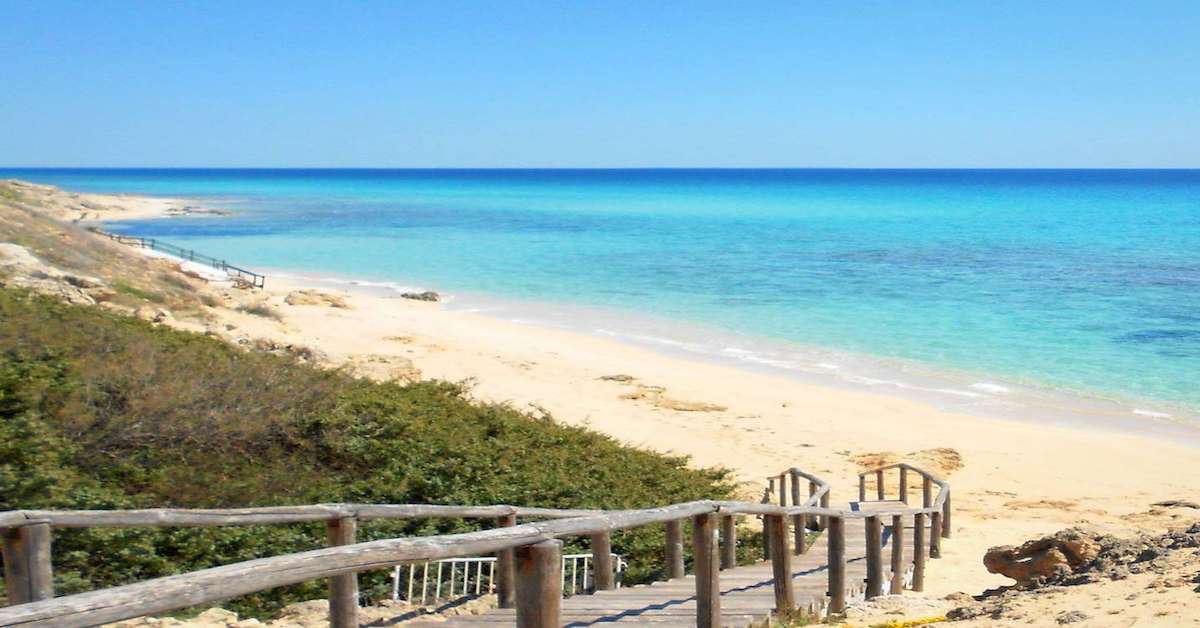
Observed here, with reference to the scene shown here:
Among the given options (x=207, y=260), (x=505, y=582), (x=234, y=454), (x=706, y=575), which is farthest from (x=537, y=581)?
(x=207, y=260)

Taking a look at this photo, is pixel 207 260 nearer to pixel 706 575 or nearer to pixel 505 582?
pixel 505 582

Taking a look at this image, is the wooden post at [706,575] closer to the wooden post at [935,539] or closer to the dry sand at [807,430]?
the dry sand at [807,430]

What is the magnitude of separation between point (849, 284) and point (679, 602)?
127ft

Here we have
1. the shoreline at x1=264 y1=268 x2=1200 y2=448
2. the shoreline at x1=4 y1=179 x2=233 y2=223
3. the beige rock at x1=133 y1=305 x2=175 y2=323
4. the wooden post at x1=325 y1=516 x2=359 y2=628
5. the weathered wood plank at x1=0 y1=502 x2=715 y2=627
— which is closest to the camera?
the weathered wood plank at x1=0 y1=502 x2=715 y2=627

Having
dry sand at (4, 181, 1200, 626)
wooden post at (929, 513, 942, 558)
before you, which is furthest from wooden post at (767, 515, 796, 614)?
wooden post at (929, 513, 942, 558)

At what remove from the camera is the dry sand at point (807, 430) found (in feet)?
51.3

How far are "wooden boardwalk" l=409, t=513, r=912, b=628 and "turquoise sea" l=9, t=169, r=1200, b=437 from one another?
14.9 meters

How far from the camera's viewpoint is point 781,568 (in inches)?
289

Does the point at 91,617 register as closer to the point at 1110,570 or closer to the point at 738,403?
the point at 1110,570

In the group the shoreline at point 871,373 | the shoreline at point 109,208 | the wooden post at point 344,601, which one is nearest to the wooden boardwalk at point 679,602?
the wooden post at point 344,601

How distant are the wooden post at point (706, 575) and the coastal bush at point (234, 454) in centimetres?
243

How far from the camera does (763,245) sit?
65188 mm

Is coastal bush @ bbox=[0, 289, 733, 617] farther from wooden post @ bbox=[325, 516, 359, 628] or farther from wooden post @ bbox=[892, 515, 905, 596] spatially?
wooden post @ bbox=[892, 515, 905, 596]

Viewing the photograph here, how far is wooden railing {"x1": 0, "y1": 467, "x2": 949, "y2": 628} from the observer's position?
310 centimetres
